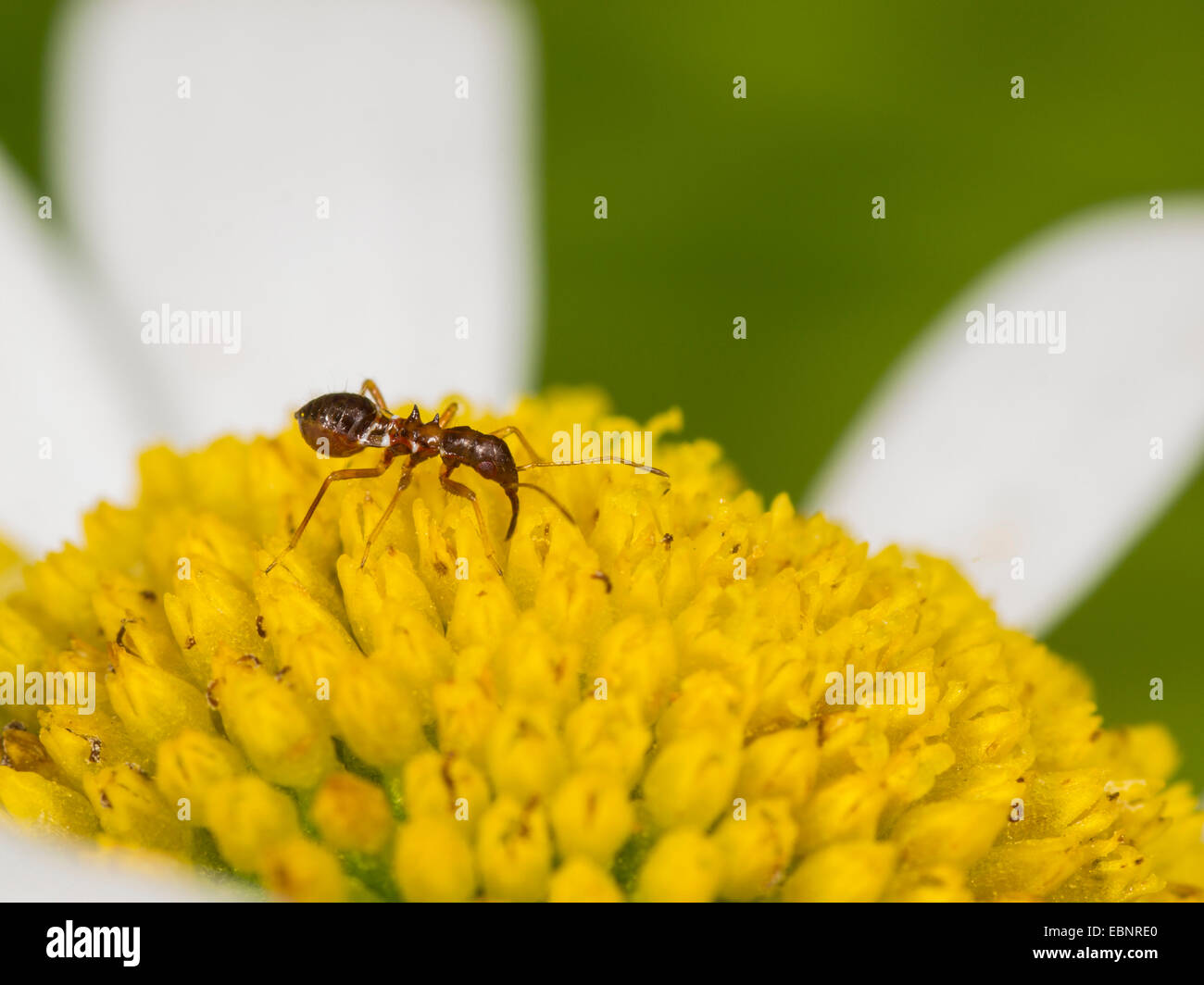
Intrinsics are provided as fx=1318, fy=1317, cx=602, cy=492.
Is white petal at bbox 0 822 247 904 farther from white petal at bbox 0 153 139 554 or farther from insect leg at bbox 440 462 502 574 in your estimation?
white petal at bbox 0 153 139 554

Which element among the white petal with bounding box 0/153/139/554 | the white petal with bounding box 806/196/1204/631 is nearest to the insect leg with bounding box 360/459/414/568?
the white petal with bounding box 0/153/139/554

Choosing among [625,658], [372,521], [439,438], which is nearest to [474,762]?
[625,658]

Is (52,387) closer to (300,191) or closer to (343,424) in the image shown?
(300,191)

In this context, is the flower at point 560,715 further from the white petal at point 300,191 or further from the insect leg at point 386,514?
the white petal at point 300,191

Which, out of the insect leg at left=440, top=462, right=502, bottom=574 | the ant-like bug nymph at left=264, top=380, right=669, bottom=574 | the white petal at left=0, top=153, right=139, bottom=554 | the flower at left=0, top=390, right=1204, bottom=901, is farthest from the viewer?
the white petal at left=0, top=153, right=139, bottom=554

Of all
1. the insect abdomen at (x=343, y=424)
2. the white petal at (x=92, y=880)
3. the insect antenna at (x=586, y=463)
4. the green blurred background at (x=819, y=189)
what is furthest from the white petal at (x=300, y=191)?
the white petal at (x=92, y=880)
